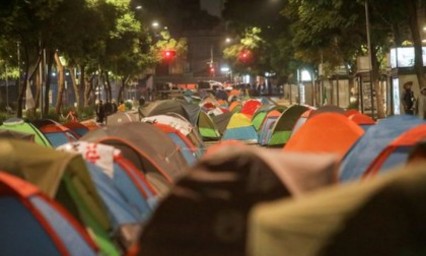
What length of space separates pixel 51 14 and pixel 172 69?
9272 cm

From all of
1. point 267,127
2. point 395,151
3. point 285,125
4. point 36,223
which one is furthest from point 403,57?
point 36,223

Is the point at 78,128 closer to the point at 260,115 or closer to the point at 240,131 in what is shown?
the point at 240,131

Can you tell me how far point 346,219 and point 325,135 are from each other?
5.34 meters

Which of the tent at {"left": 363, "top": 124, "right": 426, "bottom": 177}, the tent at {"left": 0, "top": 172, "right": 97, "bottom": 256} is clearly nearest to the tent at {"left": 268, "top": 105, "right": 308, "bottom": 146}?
the tent at {"left": 363, "top": 124, "right": 426, "bottom": 177}

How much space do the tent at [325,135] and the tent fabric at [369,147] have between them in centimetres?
87

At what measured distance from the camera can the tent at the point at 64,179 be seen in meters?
6.03

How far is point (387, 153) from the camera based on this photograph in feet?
21.0

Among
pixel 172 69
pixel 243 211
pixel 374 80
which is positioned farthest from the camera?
pixel 172 69

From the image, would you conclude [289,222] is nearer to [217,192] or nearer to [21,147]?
[217,192]

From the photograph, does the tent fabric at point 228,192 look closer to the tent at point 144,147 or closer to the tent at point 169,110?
the tent at point 144,147

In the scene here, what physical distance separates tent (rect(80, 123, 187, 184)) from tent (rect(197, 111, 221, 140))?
590 inches

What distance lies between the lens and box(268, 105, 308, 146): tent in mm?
20859

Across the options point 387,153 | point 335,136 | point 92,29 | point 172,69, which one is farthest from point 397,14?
point 172,69

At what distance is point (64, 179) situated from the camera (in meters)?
6.16
